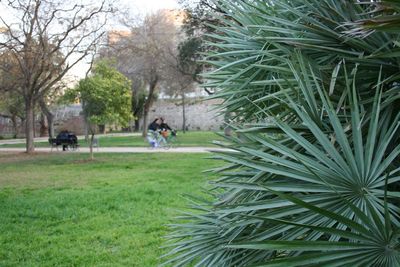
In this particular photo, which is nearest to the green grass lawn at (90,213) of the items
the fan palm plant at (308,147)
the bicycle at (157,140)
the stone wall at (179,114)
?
the fan palm plant at (308,147)

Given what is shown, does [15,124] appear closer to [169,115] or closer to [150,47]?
[169,115]

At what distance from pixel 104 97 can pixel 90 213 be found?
36.5 feet

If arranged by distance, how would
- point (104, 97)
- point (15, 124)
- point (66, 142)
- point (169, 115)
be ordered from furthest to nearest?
1. point (169, 115)
2. point (15, 124)
3. point (66, 142)
4. point (104, 97)

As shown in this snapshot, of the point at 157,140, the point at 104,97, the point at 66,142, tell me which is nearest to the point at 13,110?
the point at 66,142

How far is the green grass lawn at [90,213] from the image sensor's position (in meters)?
5.30

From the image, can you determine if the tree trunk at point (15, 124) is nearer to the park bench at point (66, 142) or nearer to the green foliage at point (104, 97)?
the park bench at point (66, 142)

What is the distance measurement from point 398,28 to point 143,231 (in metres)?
5.27

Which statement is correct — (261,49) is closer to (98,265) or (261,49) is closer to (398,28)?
(398,28)

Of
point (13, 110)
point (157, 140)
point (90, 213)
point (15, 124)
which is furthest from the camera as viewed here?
point (15, 124)

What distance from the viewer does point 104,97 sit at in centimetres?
1803

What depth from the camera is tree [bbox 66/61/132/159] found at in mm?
17922

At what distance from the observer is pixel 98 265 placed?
4902 mm

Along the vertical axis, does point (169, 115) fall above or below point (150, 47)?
below

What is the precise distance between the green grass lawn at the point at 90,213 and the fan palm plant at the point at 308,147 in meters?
0.81
